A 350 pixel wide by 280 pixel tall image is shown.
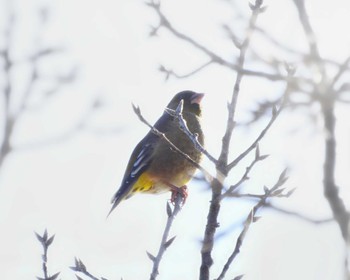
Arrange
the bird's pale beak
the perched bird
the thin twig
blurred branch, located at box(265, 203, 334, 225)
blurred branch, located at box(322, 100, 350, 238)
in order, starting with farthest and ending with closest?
the bird's pale beak
the perched bird
the thin twig
blurred branch, located at box(265, 203, 334, 225)
blurred branch, located at box(322, 100, 350, 238)

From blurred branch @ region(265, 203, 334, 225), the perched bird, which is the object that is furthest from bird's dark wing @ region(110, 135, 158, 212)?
blurred branch @ region(265, 203, 334, 225)

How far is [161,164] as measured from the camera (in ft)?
24.0

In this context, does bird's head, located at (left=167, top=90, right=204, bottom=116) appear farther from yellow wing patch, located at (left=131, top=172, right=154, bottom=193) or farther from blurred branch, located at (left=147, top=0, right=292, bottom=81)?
blurred branch, located at (left=147, top=0, right=292, bottom=81)

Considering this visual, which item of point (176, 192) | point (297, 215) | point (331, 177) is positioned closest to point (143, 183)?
point (176, 192)

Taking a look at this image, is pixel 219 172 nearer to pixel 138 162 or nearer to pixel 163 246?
pixel 163 246

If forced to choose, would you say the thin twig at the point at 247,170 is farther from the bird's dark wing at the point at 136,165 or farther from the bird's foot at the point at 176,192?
the bird's dark wing at the point at 136,165

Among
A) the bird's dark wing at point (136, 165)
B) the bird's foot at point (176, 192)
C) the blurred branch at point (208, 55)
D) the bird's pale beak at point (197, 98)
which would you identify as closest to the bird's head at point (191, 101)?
the bird's pale beak at point (197, 98)

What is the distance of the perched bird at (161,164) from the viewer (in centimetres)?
706

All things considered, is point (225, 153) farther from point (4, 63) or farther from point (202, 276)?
point (4, 63)

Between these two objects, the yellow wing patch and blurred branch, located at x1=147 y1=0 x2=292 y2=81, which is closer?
blurred branch, located at x1=147 y1=0 x2=292 y2=81

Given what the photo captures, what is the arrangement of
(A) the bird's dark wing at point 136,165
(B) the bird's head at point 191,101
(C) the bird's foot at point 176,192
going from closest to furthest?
(C) the bird's foot at point 176,192, (A) the bird's dark wing at point 136,165, (B) the bird's head at point 191,101

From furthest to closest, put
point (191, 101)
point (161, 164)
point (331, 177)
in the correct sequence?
1. point (191, 101)
2. point (161, 164)
3. point (331, 177)

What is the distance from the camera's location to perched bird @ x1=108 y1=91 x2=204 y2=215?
7062 mm

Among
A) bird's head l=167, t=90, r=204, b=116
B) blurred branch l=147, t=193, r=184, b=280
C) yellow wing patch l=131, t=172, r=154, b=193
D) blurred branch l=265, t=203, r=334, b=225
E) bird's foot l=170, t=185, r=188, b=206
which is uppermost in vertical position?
bird's head l=167, t=90, r=204, b=116
